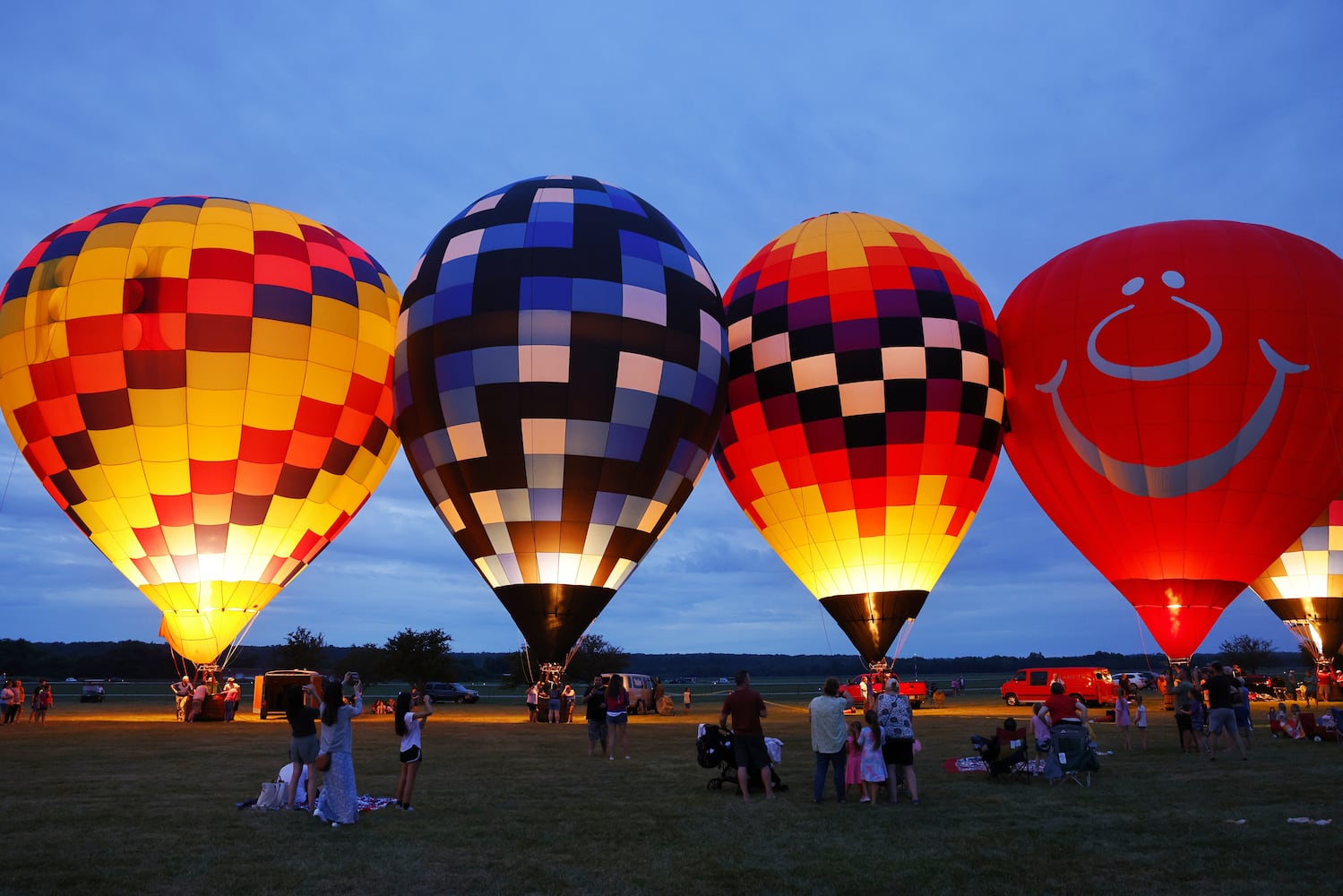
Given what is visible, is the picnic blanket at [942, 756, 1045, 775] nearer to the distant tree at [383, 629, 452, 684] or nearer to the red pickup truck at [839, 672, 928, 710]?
the red pickup truck at [839, 672, 928, 710]

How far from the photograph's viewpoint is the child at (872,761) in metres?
9.78

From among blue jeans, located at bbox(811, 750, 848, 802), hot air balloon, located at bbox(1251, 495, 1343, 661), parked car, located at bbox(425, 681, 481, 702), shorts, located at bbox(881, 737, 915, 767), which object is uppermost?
hot air balloon, located at bbox(1251, 495, 1343, 661)

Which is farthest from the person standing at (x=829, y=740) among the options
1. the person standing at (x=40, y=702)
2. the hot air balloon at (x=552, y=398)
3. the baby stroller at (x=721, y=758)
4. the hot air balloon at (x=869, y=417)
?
the person standing at (x=40, y=702)

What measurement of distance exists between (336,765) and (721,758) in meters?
4.36

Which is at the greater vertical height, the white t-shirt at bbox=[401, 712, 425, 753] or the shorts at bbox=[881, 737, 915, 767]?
the white t-shirt at bbox=[401, 712, 425, 753]

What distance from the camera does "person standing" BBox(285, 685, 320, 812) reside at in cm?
895

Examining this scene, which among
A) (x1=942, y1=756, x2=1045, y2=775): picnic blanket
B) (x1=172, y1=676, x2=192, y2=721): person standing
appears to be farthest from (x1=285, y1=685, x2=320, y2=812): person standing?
(x1=172, y1=676, x2=192, y2=721): person standing

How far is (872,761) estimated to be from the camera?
32.2ft

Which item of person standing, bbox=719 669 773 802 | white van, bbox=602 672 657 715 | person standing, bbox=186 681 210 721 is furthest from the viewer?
white van, bbox=602 672 657 715

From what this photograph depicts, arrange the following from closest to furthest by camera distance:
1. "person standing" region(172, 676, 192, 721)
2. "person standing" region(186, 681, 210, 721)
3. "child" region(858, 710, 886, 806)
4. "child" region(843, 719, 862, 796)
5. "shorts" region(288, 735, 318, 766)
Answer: "shorts" region(288, 735, 318, 766) → "child" region(858, 710, 886, 806) → "child" region(843, 719, 862, 796) → "person standing" region(186, 681, 210, 721) → "person standing" region(172, 676, 192, 721)

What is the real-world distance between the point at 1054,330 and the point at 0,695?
2678cm

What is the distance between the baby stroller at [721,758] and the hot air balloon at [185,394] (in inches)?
597

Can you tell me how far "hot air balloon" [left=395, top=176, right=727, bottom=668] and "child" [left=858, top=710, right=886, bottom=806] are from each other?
10.6m

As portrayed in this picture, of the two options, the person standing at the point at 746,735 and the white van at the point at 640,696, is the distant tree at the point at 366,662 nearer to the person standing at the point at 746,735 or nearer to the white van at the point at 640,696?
the white van at the point at 640,696
